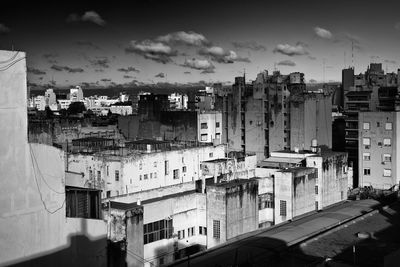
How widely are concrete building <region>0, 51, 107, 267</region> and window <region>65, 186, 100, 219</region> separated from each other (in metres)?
1.54

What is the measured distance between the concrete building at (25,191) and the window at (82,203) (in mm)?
1545

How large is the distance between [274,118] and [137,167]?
1156 inches

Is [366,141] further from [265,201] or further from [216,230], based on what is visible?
[216,230]

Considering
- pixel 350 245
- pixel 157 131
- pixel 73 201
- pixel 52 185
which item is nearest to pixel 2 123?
pixel 52 185

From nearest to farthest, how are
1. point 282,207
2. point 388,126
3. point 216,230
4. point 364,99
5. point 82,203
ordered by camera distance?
point 82,203
point 216,230
point 282,207
point 388,126
point 364,99

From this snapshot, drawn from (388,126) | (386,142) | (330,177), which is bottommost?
(330,177)

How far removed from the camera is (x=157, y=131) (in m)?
65.5

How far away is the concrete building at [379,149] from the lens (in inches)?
2245

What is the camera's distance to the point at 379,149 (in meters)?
58.4

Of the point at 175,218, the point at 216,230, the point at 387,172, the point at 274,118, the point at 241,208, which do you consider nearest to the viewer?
the point at 175,218

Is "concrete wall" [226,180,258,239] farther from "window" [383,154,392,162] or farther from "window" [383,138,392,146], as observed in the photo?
"window" [383,138,392,146]

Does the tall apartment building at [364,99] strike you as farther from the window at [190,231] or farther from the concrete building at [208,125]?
the window at [190,231]

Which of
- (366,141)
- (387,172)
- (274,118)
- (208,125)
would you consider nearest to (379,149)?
(366,141)

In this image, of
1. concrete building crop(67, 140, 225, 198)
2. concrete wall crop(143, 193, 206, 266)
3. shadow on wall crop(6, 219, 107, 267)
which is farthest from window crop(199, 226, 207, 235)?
shadow on wall crop(6, 219, 107, 267)
